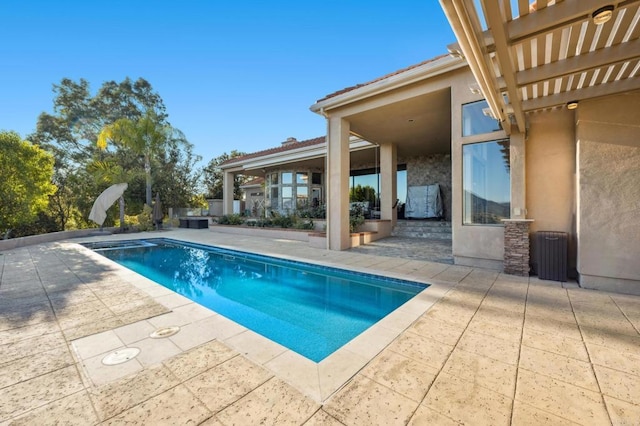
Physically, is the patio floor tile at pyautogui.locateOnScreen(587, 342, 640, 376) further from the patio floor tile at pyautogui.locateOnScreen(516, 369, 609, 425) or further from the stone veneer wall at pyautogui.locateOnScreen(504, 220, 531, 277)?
the stone veneer wall at pyautogui.locateOnScreen(504, 220, 531, 277)

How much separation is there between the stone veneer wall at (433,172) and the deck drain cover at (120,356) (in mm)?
13084

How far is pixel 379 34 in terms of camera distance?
402 inches

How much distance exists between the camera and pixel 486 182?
598 cm

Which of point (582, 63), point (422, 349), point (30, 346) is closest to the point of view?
point (422, 349)

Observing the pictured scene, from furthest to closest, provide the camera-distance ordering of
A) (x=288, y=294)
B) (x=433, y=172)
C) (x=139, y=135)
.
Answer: (x=139, y=135)
(x=433, y=172)
(x=288, y=294)

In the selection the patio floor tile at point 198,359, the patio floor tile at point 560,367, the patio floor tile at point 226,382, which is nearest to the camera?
the patio floor tile at point 226,382

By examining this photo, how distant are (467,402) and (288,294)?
3.83 metres

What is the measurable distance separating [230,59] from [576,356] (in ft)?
51.8

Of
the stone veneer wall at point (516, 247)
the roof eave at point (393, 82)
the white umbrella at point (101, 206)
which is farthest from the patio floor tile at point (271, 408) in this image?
the white umbrella at point (101, 206)

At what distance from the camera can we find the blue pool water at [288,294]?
3684mm

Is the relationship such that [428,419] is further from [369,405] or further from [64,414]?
[64,414]

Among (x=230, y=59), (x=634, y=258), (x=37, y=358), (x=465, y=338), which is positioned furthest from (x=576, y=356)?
(x=230, y=59)

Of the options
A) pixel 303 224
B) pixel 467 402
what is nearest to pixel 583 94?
pixel 467 402

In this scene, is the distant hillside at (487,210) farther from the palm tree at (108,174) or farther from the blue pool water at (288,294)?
the palm tree at (108,174)
